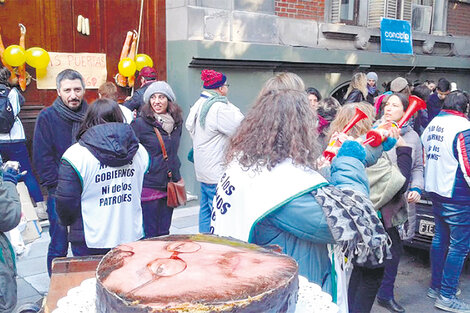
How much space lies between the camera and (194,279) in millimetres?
1364

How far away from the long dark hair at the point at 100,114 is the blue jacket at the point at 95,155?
166 millimetres

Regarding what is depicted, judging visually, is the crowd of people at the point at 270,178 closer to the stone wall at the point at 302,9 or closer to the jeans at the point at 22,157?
the jeans at the point at 22,157

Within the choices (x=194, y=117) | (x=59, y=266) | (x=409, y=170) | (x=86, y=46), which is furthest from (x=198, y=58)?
(x=59, y=266)

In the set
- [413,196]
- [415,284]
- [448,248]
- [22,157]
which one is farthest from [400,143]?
[22,157]

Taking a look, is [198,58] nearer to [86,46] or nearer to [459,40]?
[86,46]

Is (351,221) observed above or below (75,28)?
below

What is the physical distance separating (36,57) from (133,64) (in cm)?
137

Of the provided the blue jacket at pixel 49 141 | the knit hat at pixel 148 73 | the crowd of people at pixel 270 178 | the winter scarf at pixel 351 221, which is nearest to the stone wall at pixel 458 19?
the crowd of people at pixel 270 178

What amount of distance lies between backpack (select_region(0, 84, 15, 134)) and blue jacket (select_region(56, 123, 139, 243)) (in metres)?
2.81

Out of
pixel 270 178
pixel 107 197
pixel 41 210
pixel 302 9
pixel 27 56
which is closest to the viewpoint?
pixel 270 178

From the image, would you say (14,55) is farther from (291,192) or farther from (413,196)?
(291,192)

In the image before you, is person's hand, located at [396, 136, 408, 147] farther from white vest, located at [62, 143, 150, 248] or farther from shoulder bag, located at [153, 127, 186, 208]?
white vest, located at [62, 143, 150, 248]

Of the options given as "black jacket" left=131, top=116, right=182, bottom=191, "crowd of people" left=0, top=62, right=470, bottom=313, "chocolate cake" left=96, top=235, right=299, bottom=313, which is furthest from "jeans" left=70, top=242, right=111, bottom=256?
"chocolate cake" left=96, top=235, right=299, bottom=313

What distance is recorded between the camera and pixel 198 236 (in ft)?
5.81
